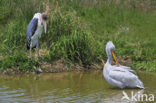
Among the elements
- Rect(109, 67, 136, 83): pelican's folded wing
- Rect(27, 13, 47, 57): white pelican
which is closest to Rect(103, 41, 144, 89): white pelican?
Rect(109, 67, 136, 83): pelican's folded wing

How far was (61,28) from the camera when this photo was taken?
1159 centimetres

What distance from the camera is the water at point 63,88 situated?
26.3 feet

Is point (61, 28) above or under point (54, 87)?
above

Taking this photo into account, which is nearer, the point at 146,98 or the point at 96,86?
the point at 146,98

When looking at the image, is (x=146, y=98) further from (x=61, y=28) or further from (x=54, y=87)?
(x=61, y=28)

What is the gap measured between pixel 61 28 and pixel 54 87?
2860 millimetres

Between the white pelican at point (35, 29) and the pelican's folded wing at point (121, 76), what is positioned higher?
the white pelican at point (35, 29)

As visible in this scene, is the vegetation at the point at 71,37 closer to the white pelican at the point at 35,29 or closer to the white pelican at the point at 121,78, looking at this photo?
the white pelican at the point at 35,29

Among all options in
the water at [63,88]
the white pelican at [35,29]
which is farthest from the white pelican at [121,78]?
the white pelican at [35,29]

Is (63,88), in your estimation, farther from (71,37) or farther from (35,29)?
(35,29)

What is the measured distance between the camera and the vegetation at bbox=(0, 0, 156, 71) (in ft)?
35.8

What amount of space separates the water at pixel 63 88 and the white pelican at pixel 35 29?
54.5 inches

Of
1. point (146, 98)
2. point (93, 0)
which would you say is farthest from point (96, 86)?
point (93, 0)

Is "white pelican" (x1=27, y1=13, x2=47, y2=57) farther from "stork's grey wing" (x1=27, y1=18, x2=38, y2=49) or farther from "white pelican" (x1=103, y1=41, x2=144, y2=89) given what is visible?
"white pelican" (x1=103, y1=41, x2=144, y2=89)
